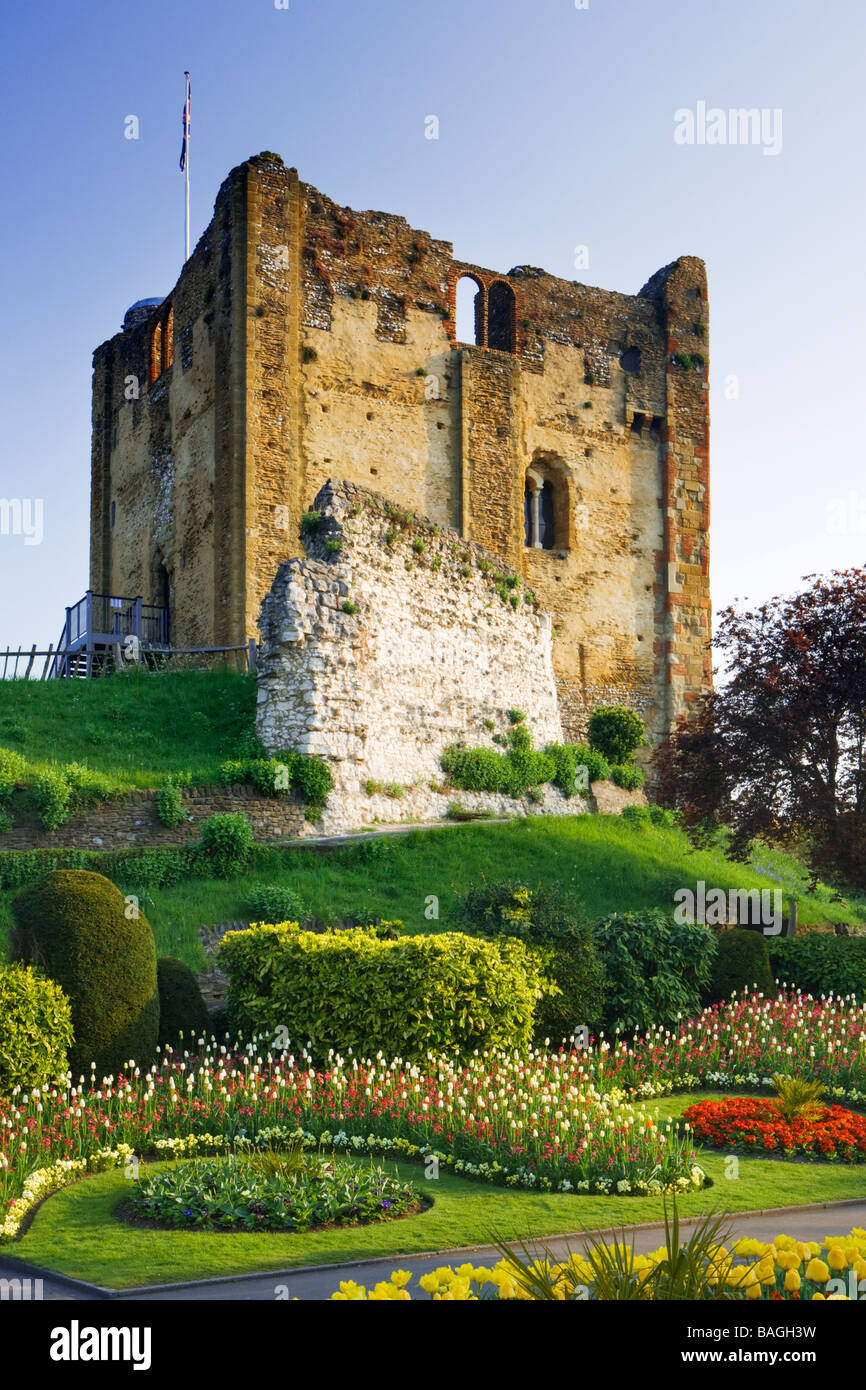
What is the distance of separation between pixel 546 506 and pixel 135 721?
1662cm

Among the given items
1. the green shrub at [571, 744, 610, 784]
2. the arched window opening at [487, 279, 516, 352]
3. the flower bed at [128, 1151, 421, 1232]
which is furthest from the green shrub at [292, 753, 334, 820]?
the arched window opening at [487, 279, 516, 352]

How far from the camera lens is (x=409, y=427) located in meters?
32.6

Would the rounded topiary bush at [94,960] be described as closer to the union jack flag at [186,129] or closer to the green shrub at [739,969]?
the green shrub at [739,969]

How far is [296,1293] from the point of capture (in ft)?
21.0

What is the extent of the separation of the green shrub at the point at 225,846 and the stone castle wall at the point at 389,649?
294cm

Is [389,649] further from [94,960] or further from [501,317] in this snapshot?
[501,317]

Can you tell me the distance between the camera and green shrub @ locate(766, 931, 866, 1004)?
16.4 meters

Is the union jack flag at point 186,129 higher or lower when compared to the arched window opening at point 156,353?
higher

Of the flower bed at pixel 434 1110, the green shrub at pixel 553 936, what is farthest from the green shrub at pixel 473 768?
the flower bed at pixel 434 1110

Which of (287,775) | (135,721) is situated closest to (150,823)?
(287,775)

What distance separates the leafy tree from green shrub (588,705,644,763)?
25.7ft

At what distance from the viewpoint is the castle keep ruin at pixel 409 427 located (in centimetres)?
3009
